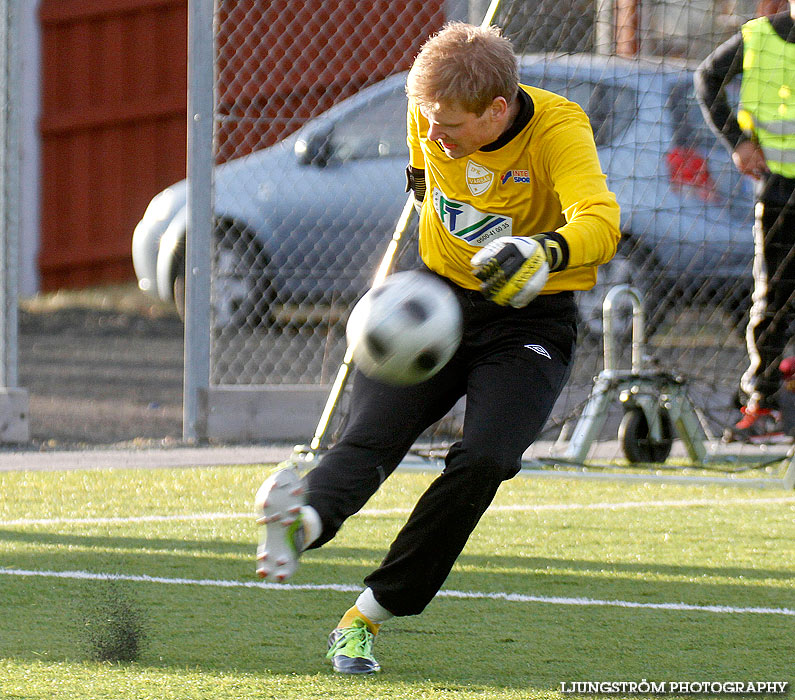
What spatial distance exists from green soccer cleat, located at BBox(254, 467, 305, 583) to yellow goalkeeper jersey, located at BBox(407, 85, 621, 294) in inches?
33.3

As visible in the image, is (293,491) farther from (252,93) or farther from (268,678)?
(252,93)

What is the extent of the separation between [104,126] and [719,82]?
10782 mm

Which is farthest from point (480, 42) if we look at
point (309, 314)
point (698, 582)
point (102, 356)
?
point (102, 356)

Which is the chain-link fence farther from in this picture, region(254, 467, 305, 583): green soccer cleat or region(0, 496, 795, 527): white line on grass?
region(254, 467, 305, 583): green soccer cleat

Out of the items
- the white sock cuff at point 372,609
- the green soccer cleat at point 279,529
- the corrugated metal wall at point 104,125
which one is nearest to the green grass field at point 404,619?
the white sock cuff at point 372,609

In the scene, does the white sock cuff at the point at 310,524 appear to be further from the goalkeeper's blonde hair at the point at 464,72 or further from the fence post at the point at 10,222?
the fence post at the point at 10,222

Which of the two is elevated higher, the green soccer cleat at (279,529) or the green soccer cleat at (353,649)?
the green soccer cleat at (279,529)

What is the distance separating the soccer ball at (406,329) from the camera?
3.66 m

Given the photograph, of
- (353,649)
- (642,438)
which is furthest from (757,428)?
(353,649)

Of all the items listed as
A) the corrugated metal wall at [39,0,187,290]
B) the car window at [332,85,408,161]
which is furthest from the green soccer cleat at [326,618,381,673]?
the corrugated metal wall at [39,0,187,290]

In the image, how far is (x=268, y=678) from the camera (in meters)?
3.60

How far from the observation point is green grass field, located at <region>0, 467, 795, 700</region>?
12.0ft

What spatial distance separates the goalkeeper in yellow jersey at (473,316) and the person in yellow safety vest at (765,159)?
12.5ft

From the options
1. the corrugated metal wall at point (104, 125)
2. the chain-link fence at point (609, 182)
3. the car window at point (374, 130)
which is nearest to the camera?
the chain-link fence at point (609, 182)
